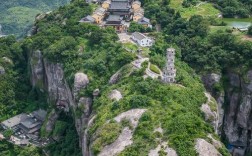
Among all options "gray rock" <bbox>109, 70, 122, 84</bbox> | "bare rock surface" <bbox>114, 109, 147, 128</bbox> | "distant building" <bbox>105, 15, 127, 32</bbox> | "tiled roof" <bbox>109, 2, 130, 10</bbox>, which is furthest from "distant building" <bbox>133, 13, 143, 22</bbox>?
"bare rock surface" <bbox>114, 109, 147, 128</bbox>

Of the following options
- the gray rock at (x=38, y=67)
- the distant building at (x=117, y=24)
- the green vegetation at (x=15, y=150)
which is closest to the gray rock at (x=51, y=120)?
the green vegetation at (x=15, y=150)

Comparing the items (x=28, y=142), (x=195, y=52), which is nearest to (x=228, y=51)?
(x=195, y=52)

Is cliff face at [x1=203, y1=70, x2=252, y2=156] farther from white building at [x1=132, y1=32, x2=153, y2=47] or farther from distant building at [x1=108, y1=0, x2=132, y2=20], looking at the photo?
distant building at [x1=108, y1=0, x2=132, y2=20]

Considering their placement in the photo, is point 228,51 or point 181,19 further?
point 181,19

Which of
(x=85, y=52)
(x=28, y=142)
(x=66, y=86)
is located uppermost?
(x=85, y=52)

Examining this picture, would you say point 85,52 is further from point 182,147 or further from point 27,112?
point 182,147

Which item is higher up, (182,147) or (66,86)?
(182,147)

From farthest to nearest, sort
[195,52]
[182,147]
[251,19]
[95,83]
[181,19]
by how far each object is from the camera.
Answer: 1. [251,19]
2. [181,19]
3. [195,52]
4. [95,83]
5. [182,147]
